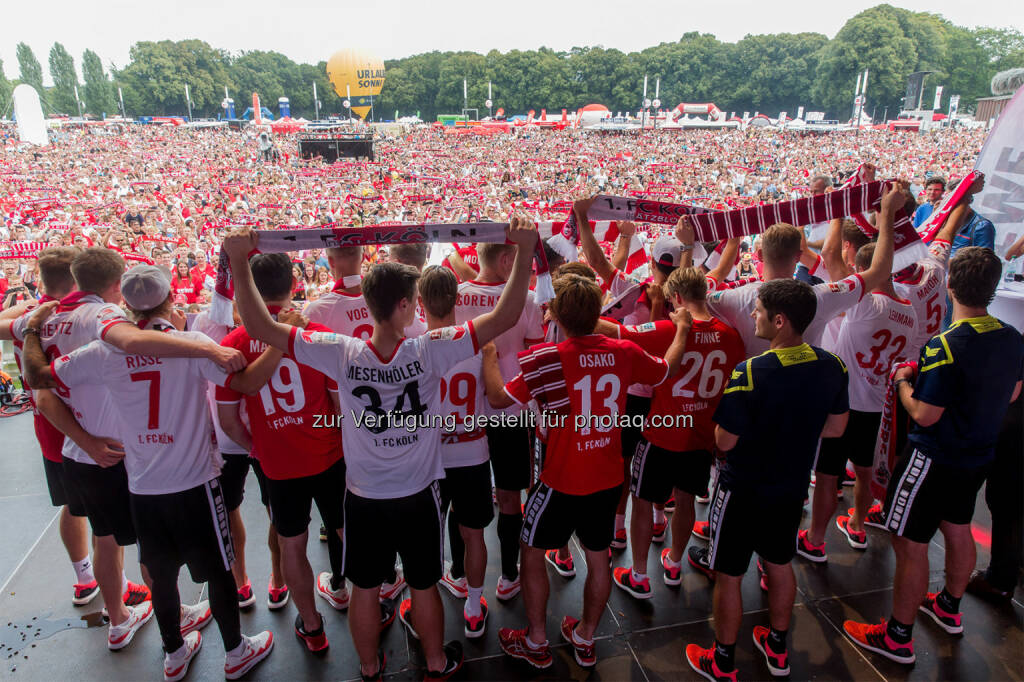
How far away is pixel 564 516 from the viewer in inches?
105

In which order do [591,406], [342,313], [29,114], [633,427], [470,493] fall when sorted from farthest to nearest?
[29,114] → [633,427] → [342,313] → [470,493] → [591,406]

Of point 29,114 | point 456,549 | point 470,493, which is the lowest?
point 456,549

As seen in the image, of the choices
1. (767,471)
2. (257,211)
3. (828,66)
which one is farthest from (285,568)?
(828,66)

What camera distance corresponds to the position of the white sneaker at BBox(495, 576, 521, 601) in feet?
10.9

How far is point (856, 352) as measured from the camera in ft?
11.9

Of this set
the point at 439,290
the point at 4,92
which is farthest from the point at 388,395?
the point at 4,92

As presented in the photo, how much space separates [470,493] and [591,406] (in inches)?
36.0

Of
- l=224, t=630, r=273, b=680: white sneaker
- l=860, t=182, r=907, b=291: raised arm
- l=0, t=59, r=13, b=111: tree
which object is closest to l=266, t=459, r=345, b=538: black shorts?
l=224, t=630, r=273, b=680: white sneaker

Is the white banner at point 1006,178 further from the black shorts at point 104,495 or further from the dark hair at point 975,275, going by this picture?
the black shorts at point 104,495

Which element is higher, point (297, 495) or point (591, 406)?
point (591, 406)

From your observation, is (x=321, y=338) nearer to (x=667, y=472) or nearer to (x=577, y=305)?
(x=577, y=305)

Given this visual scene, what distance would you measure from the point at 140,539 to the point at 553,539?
74.1 inches

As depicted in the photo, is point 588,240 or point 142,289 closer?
point 142,289

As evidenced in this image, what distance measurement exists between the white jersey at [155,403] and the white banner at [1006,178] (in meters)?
6.62
